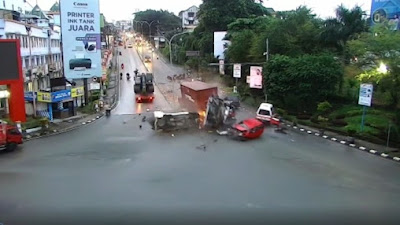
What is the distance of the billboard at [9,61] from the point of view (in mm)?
28688

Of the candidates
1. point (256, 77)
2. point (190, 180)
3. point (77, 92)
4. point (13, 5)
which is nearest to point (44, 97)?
point (77, 92)

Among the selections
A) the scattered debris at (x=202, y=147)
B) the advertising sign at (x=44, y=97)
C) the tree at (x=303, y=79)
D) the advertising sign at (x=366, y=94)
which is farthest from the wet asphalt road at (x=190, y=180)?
the tree at (x=303, y=79)

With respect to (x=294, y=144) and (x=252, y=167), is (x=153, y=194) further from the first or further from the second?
(x=294, y=144)

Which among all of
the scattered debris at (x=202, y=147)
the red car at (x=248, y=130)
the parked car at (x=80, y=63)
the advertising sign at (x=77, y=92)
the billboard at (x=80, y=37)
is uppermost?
the billboard at (x=80, y=37)

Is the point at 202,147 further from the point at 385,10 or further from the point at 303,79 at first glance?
the point at 385,10

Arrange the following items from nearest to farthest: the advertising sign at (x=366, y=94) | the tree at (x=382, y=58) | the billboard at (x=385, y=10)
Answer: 1. the tree at (x=382, y=58)
2. the advertising sign at (x=366, y=94)
3. the billboard at (x=385, y=10)

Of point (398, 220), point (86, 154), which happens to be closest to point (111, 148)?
point (86, 154)

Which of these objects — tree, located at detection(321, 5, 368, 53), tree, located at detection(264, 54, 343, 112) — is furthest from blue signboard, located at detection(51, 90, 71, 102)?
tree, located at detection(321, 5, 368, 53)

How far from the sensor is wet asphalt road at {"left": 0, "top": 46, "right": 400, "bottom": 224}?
13.9m

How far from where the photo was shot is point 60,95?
3356cm

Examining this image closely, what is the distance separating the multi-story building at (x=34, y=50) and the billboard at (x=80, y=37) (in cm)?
364

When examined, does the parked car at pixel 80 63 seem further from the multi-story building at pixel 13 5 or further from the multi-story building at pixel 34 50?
the multi-story building at pixel 13 5

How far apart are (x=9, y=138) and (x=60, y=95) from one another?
1072cm

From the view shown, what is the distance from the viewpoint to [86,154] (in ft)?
75.4
